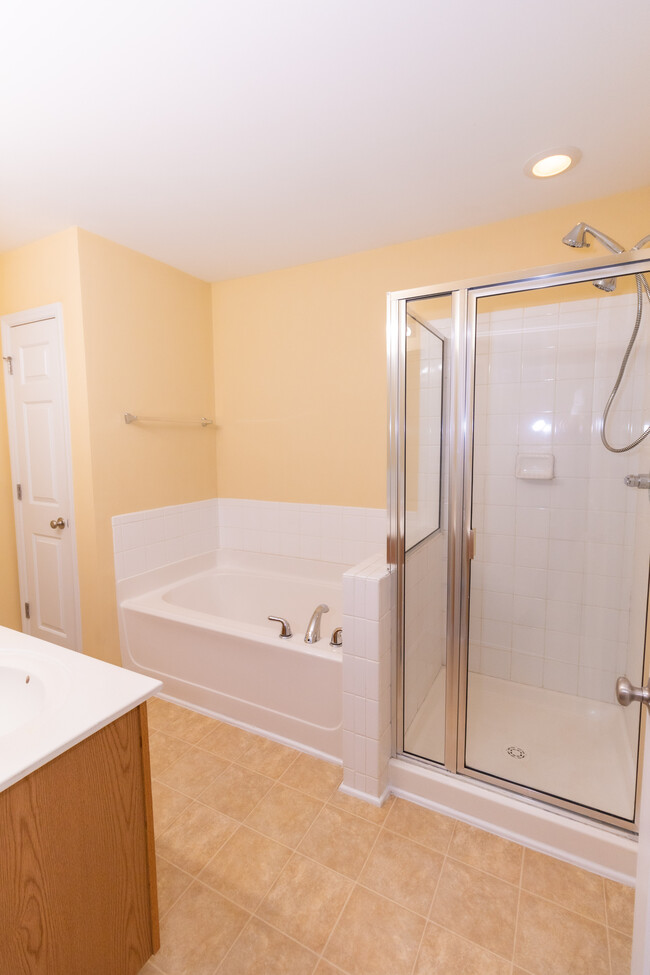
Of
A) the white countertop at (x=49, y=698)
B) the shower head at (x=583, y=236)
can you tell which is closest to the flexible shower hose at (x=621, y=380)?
the shower head at (x=583, y=236)

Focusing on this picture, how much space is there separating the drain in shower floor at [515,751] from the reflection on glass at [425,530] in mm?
295

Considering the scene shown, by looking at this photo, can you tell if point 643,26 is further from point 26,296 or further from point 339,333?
point 26,296

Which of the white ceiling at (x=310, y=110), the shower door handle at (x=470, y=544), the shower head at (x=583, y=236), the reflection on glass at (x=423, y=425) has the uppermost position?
the white ceiling at (x=310, y=110)

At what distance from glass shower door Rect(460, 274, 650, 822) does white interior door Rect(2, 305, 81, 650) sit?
2.11 metres

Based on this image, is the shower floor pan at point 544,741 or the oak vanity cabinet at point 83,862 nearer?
the oak vanity cabinet at point 83,862

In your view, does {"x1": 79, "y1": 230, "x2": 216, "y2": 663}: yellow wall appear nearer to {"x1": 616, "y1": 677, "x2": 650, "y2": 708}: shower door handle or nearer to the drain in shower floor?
the drain in shower floor

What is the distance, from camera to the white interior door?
96.7 inches

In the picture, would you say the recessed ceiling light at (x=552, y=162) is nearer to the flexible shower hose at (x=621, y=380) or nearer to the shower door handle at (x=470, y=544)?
the flexible shower hose at (x=621, y=380)

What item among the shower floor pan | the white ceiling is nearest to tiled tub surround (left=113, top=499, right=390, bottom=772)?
the shower floor pan

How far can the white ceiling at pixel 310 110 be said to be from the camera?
120 centimetres

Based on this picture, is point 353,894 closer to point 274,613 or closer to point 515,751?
point 515,751

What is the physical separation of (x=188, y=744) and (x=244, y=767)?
321mm

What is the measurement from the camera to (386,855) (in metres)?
1.52

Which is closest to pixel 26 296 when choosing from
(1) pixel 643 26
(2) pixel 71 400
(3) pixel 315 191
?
(2) pixel 71 400
